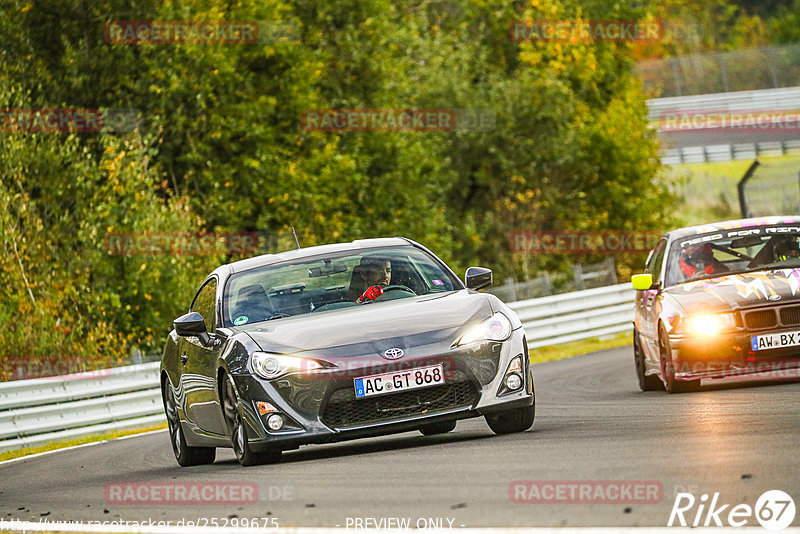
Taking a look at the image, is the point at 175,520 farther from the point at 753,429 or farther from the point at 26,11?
the point at 26,11

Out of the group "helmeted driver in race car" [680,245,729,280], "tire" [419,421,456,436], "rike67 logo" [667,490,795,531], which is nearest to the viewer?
"rike67 logo" [667,490,795,531]

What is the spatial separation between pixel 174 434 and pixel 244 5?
21.5 meters

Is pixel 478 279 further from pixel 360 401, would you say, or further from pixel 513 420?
pixel 360 401

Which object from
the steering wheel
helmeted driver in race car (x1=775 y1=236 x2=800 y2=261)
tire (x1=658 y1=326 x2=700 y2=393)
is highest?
the steering wheel

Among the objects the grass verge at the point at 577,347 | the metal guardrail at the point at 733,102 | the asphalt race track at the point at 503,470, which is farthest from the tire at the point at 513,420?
the metal guardrail at the point at 733,102

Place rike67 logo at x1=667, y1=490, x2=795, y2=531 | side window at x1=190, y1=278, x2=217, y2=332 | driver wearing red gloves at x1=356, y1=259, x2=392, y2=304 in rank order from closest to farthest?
rike67 logo at x1=667, y1=490, x2=795, y2=531, driver wearing red gloves at x1=356, y1=259, x2=392, y2=304, side window at x1=190, y1=278, x2=217, y2=332

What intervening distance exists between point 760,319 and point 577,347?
13114 millimetres

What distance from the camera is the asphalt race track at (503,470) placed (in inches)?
251

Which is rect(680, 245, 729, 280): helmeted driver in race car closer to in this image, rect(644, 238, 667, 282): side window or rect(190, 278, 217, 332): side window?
rect(644, 238, 667, 282): side window

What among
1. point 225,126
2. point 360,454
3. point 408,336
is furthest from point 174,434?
point 225,126

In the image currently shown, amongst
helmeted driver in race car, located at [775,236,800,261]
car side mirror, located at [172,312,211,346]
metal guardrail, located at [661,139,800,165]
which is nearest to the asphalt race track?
car side mirror, located at [172,312,211,346]

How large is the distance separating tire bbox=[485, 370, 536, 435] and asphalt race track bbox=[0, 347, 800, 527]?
11cm

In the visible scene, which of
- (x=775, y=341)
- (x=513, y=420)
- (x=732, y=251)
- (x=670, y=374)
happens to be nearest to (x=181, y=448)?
(x=513, y=420)

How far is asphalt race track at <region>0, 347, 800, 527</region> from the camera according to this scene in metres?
6.37
